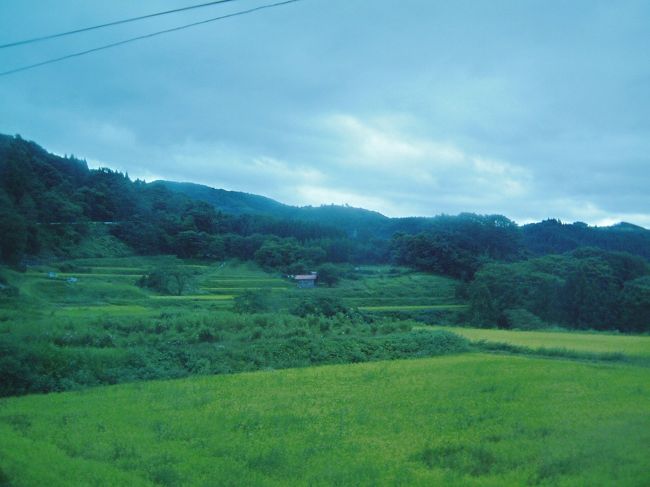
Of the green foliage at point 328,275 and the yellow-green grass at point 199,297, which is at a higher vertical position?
the green foliage at point 328,275

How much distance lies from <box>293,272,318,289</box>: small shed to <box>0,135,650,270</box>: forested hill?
1651 millimetres

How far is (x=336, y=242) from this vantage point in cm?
4800

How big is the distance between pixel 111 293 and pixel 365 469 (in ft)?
73.2

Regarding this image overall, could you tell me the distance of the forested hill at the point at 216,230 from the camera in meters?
29.0

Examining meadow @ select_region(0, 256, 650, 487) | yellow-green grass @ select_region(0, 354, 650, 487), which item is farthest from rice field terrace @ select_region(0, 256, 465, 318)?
yellow-green grass @ select_region(0, 354, 650, 487)

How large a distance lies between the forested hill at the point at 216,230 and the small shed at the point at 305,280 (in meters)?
1.65

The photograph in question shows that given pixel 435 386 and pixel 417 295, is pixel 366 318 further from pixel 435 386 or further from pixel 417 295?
pixel 435 386

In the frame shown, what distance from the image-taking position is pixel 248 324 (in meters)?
24.2

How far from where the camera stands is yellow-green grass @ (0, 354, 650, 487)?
22.5 feet

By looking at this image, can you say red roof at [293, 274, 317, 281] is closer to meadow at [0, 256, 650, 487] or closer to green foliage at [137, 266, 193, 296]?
green foliage at [137, 266, 193, 296]

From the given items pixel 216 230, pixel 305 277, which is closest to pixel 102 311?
pixel 305 277

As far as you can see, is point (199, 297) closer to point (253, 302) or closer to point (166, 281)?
point (166, 281)

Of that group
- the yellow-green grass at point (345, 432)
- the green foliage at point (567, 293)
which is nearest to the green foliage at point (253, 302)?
the yellow-green grass at point (345, 432)

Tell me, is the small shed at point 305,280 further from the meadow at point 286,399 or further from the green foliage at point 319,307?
the meadow at point 286,399
